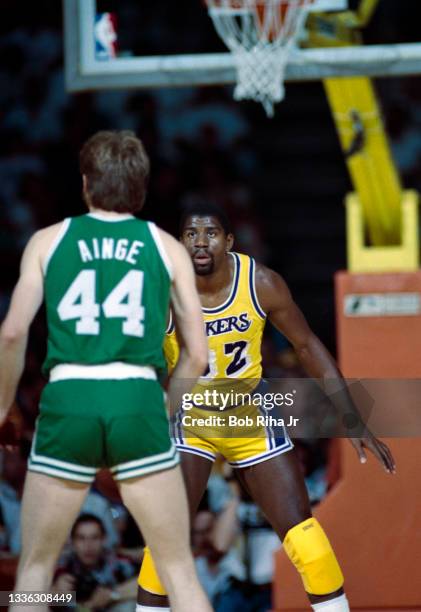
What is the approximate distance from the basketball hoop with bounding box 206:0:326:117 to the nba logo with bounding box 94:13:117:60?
0.63 meters

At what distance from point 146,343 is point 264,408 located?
5.61 ft

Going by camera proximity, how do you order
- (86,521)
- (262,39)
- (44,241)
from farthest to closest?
(86,521)
(262,39)
(44,241)

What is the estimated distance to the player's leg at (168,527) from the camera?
13.6ft

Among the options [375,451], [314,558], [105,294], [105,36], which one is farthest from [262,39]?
[105,294]

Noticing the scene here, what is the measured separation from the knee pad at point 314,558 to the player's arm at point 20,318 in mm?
1729

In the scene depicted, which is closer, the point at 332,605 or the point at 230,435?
the point at 332,605

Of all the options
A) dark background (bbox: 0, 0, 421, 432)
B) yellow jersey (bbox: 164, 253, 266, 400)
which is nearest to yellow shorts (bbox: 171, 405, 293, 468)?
yellow jersey (bbox: 164, 253, 266, 400)

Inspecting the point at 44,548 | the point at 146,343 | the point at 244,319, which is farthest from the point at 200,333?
the point at 244,319

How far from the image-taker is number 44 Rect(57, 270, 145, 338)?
416 cm

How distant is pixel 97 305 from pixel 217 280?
1.58 meters

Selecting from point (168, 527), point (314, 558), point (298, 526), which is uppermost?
point (168, 527)

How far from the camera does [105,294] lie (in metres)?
4.17

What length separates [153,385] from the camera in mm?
4258

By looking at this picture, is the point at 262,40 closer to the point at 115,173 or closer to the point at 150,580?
the point at 115,173
